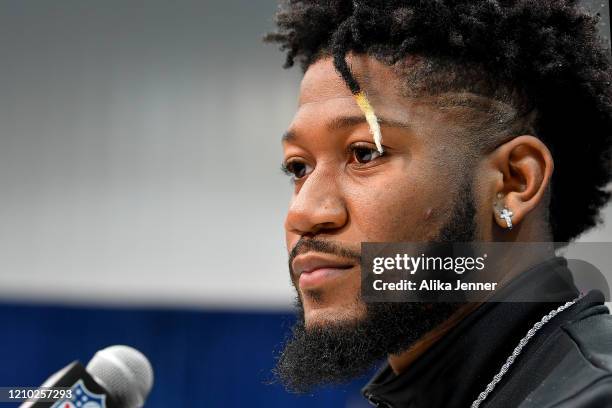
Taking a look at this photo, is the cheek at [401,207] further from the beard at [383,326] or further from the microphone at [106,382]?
the microphone at [106,382]

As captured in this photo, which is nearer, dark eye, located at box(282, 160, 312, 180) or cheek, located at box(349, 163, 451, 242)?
cheek, located at box(349, 163, 451, 242)

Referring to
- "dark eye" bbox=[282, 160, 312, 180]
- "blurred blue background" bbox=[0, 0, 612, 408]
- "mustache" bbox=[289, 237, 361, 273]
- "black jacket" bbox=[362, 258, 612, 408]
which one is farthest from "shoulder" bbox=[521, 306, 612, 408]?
"blurred blue background" bbox=[0, 0, 612, 408]

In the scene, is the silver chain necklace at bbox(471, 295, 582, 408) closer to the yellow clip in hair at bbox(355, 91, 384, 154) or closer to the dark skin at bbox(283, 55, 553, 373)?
the dark skin at bbox(283, 55, 553, 373)

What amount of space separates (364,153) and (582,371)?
1.06 feet

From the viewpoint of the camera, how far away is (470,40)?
33.5 inches

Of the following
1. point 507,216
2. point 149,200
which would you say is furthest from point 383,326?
point 149,200

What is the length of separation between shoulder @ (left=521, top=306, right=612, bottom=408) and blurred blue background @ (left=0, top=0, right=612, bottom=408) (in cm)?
105

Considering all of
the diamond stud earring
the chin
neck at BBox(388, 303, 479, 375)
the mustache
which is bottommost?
neck at BBox(388, 303, 479, 375)

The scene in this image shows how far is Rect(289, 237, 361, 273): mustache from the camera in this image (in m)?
0.82

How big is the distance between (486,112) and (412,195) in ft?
0.40

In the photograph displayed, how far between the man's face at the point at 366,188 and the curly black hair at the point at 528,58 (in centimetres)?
3

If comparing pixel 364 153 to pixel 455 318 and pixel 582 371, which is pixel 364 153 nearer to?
pixel 455 318

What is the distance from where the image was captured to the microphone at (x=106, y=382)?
76 cm

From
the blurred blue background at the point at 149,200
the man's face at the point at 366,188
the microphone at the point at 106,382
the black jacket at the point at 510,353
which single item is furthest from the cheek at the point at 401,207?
the blurred blue background at the point at 149,200
